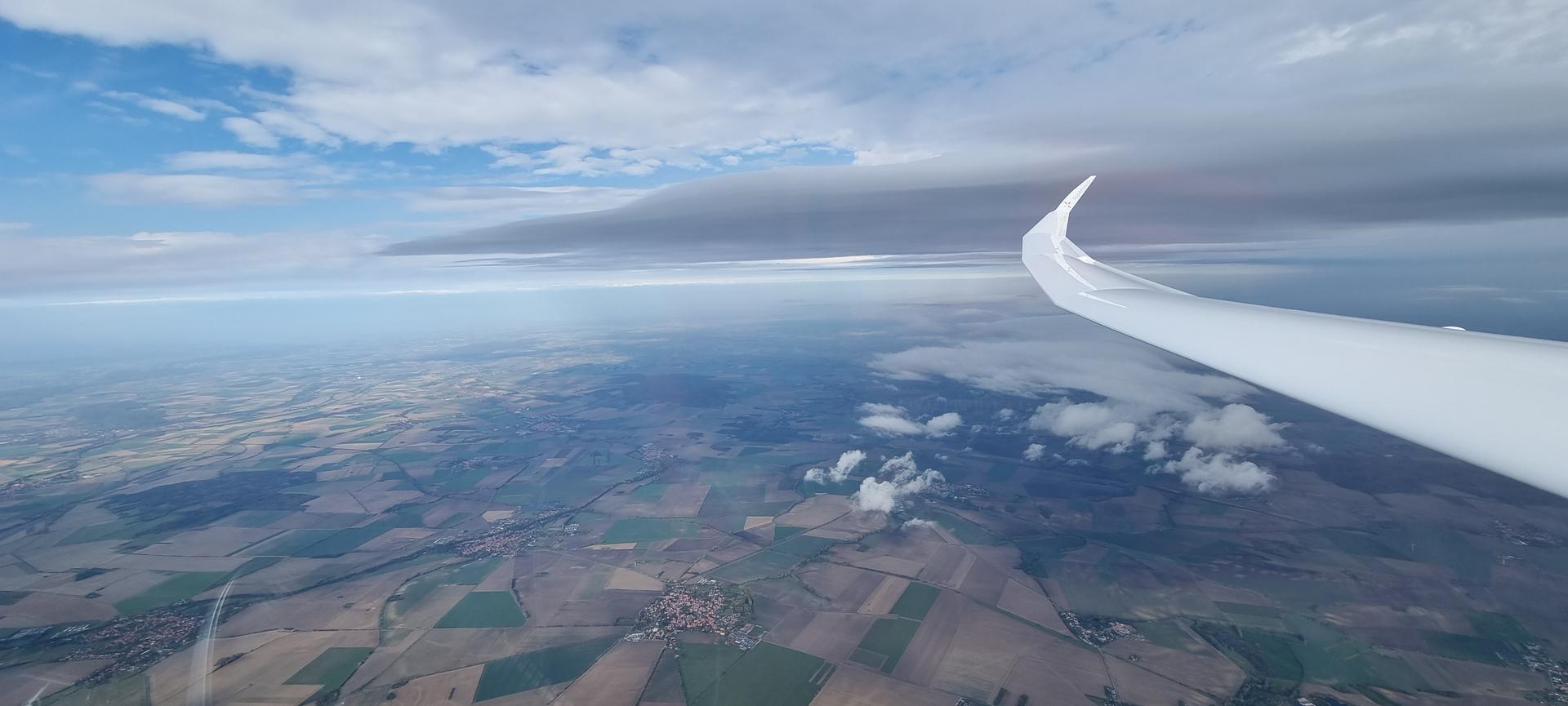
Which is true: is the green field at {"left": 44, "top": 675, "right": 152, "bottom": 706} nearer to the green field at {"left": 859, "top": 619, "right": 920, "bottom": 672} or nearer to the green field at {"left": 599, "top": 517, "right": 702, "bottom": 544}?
the green field at {"left": 599, "top": 517, "right": 702, "bottom": 544}

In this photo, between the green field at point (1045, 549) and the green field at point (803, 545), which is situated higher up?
the green field at point (803, 545)

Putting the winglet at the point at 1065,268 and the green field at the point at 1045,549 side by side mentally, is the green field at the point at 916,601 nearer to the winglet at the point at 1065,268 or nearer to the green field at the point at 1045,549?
the green field at the point at 1045,549

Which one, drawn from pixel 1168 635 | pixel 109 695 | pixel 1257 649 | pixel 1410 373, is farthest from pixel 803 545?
pixel 1410 373

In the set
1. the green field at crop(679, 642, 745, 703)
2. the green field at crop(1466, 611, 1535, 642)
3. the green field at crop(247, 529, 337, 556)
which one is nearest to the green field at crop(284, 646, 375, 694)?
the green field at crop(679, 642, 745, 703)

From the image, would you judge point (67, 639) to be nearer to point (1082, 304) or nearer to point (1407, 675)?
point (1082, 304)

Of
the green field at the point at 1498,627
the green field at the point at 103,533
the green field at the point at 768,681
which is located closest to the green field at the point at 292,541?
the green field at the point at 103,533

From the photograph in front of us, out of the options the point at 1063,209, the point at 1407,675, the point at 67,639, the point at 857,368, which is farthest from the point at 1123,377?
the point at 67,639
